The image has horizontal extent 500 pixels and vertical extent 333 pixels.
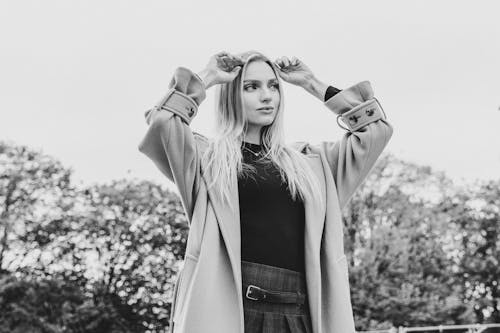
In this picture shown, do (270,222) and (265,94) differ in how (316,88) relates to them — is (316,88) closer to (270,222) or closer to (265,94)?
(265,94)

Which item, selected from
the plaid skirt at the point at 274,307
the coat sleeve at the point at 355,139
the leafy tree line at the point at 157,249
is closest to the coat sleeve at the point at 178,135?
the plaid skirt at the point at 274,307

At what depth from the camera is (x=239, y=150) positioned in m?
2.57

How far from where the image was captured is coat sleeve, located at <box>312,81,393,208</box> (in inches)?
103

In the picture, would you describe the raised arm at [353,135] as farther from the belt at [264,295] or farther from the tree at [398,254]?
the tree at [398,254]

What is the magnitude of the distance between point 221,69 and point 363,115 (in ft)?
1.89

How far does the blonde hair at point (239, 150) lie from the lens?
2467 mm

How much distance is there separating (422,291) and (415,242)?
1815 mm

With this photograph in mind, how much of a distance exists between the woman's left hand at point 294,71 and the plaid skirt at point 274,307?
2.70ft

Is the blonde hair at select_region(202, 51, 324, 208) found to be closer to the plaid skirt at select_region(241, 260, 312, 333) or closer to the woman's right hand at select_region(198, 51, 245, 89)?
the woman's right hand at select_region(198, 51, 245, 89)

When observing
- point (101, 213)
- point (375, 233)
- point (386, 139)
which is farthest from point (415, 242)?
point (386, 139)

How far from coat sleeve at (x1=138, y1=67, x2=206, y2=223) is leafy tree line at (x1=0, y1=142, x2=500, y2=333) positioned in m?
21.9

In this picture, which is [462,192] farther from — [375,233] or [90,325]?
[90,325]

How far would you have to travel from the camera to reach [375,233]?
24.5m

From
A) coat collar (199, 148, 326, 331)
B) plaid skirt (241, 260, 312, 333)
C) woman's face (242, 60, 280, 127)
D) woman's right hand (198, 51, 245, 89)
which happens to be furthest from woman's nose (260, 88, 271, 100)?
plaid skirt (241, 260, 312, 333)
